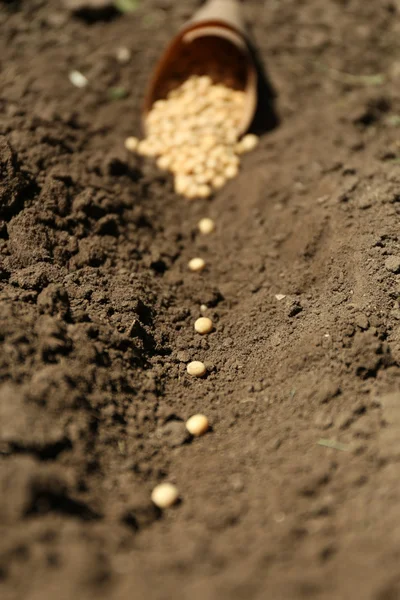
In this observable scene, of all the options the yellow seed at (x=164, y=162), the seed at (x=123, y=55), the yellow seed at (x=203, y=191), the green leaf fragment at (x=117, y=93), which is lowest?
the yellow seed at (x=203, y=191)

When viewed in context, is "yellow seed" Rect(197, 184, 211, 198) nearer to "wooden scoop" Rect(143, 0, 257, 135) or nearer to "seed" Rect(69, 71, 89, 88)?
"wooden scoop" Rect(143, 0, 257, 135)

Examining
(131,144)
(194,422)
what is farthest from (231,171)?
(194,422)

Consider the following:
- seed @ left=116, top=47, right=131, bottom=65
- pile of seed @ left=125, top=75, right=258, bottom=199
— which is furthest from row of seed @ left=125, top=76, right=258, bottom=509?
seed @ left=116, top=47, right=131, bottom=65

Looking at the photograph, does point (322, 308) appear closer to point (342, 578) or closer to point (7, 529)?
point (342, 578)

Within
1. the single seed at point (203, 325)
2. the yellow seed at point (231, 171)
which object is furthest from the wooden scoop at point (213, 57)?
the single seed at point (203, 325)

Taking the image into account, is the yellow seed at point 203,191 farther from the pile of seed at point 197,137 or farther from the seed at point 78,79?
the seed at point 78,79

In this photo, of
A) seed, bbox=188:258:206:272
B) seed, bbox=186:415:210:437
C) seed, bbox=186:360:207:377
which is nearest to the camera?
seed, bbox=186:415:210:437

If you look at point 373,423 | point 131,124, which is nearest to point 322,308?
point 373,423
